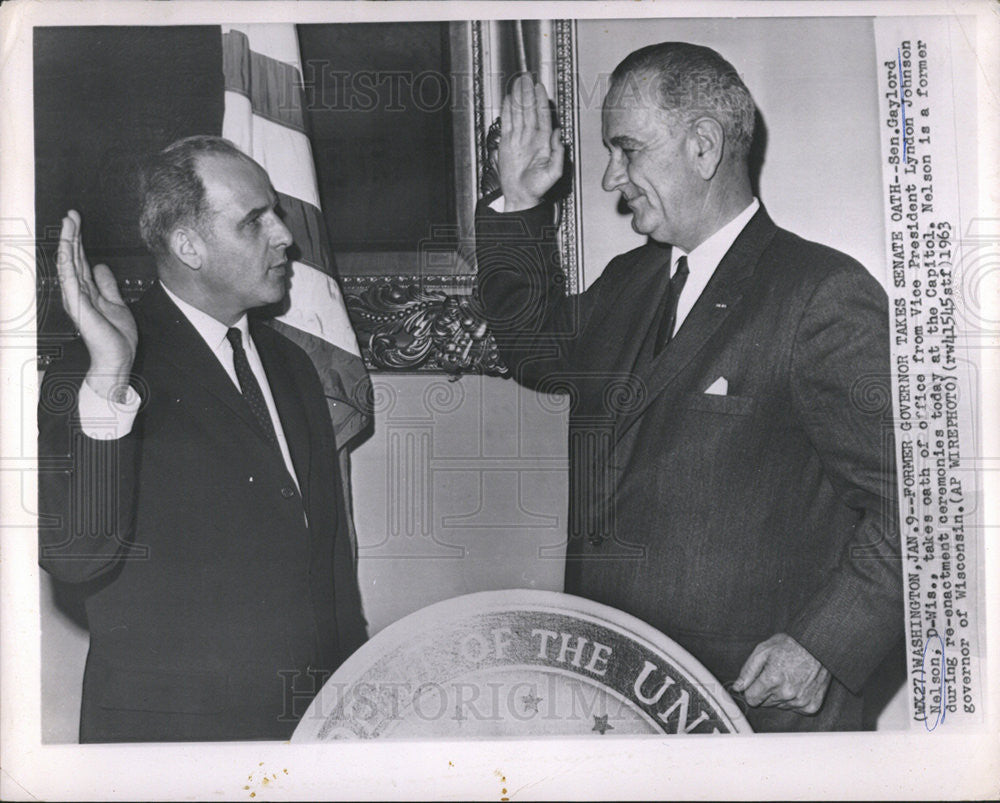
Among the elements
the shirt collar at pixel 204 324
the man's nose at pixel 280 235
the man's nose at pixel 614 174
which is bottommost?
the shirt collar at pixel 204 324

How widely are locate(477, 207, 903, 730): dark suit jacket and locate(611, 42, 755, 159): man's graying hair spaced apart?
0.20m

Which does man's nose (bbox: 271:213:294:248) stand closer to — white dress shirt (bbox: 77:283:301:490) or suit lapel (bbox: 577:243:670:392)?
white dress shirt (bbox: 77:283:301:490)

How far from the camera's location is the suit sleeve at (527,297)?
225 cm

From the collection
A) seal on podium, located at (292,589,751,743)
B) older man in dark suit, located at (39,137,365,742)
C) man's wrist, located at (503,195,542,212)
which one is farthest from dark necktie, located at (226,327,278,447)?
man's wrist, located at (503,195,542,212)

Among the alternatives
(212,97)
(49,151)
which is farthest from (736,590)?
(49,151)

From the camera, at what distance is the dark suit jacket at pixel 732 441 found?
218cm

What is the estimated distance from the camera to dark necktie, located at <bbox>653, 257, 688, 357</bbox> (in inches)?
87.5

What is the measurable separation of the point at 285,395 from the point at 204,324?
0.75ft

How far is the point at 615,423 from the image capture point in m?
2.22

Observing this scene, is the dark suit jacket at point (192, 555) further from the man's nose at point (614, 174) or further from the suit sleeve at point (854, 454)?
the suit sleeve at point (854, 454)

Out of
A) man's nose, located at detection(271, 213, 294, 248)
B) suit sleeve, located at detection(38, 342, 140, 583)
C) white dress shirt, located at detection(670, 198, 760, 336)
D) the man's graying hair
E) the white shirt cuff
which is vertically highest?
the man's graying hair

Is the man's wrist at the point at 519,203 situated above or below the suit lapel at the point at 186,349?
above

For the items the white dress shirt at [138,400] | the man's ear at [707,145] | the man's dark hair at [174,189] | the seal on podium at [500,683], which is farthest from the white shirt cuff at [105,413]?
the man's ear at [707,145]

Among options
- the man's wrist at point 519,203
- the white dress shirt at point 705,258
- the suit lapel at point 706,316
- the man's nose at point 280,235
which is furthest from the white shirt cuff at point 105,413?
the white dress shirt at point 705,258
